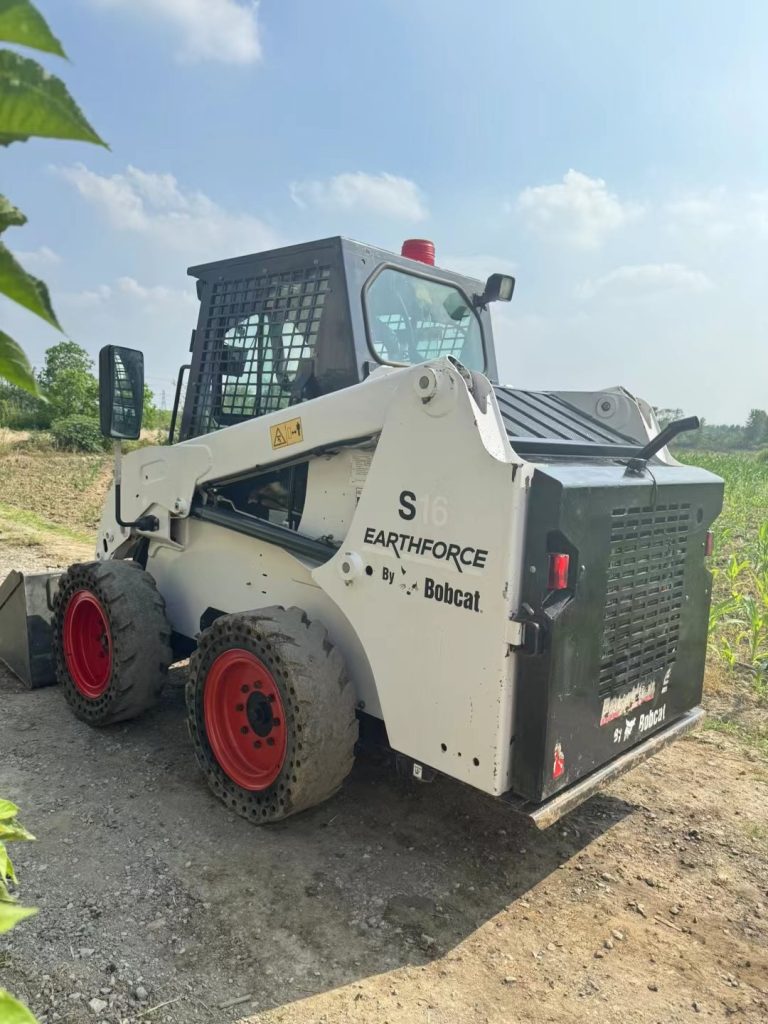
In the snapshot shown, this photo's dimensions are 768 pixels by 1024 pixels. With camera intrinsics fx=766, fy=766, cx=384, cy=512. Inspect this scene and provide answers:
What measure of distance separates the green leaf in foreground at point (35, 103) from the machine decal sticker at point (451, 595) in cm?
224

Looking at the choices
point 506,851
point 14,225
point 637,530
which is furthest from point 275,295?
point 14,225

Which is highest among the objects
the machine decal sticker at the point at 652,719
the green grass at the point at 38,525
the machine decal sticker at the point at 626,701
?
the machine decal sticker at the point at 626,701

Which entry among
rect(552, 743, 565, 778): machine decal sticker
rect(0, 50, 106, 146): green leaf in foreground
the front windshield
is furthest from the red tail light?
rect(0, 50, 106, 146): green leaf in foreground

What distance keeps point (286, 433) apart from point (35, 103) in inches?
111

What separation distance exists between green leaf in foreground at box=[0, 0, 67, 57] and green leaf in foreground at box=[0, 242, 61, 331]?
0.55 ft

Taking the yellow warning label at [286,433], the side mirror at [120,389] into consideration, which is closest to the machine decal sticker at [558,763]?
the yellow warning label at [286,433]

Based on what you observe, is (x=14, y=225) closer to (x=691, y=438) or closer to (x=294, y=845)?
(x=294, y=845)

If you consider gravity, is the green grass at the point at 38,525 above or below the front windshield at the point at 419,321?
below

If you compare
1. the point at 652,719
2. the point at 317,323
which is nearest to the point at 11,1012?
the point at 652,719

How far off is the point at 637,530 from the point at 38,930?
2648mm

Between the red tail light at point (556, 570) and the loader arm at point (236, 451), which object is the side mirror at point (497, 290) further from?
the red tail light at point (556, 570)

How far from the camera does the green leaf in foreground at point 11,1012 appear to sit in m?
0.69

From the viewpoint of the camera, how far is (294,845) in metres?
3.26

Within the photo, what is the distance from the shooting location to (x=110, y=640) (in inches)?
160
